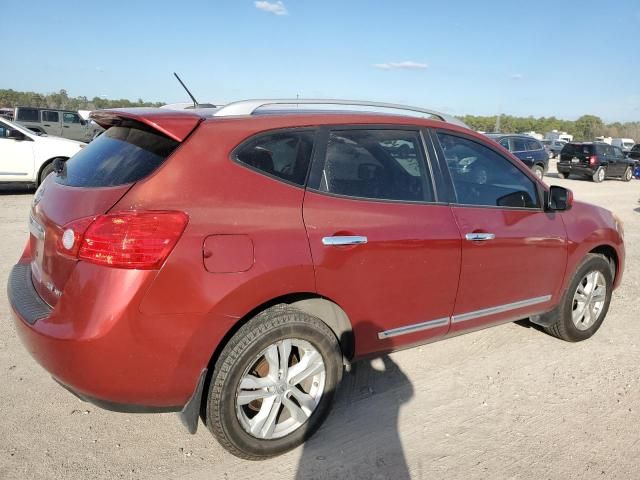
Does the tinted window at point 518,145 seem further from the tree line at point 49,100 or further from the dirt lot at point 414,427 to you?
the tree line at point 49,100

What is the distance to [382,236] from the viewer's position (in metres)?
2.82

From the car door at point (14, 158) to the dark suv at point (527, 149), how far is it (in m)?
14.4

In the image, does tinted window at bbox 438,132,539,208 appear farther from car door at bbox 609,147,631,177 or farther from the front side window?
the front side window

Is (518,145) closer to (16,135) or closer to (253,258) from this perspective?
(16,135)

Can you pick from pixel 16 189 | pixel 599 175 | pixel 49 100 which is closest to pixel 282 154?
pixel 16 189

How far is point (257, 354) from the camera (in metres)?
2.47

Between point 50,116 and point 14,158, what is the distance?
18.1 m

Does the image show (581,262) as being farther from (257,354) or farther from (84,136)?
(84,136)

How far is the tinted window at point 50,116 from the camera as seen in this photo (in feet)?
84.9

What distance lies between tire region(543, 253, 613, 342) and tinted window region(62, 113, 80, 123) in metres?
27.7

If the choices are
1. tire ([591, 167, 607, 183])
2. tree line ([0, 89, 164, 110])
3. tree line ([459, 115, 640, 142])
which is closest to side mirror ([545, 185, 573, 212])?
tire ([591, 167, 607, 183])

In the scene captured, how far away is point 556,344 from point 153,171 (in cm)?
354

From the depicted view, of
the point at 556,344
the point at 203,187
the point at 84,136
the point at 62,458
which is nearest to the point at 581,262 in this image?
the point at 556,344

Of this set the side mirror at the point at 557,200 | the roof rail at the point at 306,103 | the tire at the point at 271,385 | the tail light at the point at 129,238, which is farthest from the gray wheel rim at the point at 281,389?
the side mirror at the point at 557,200
